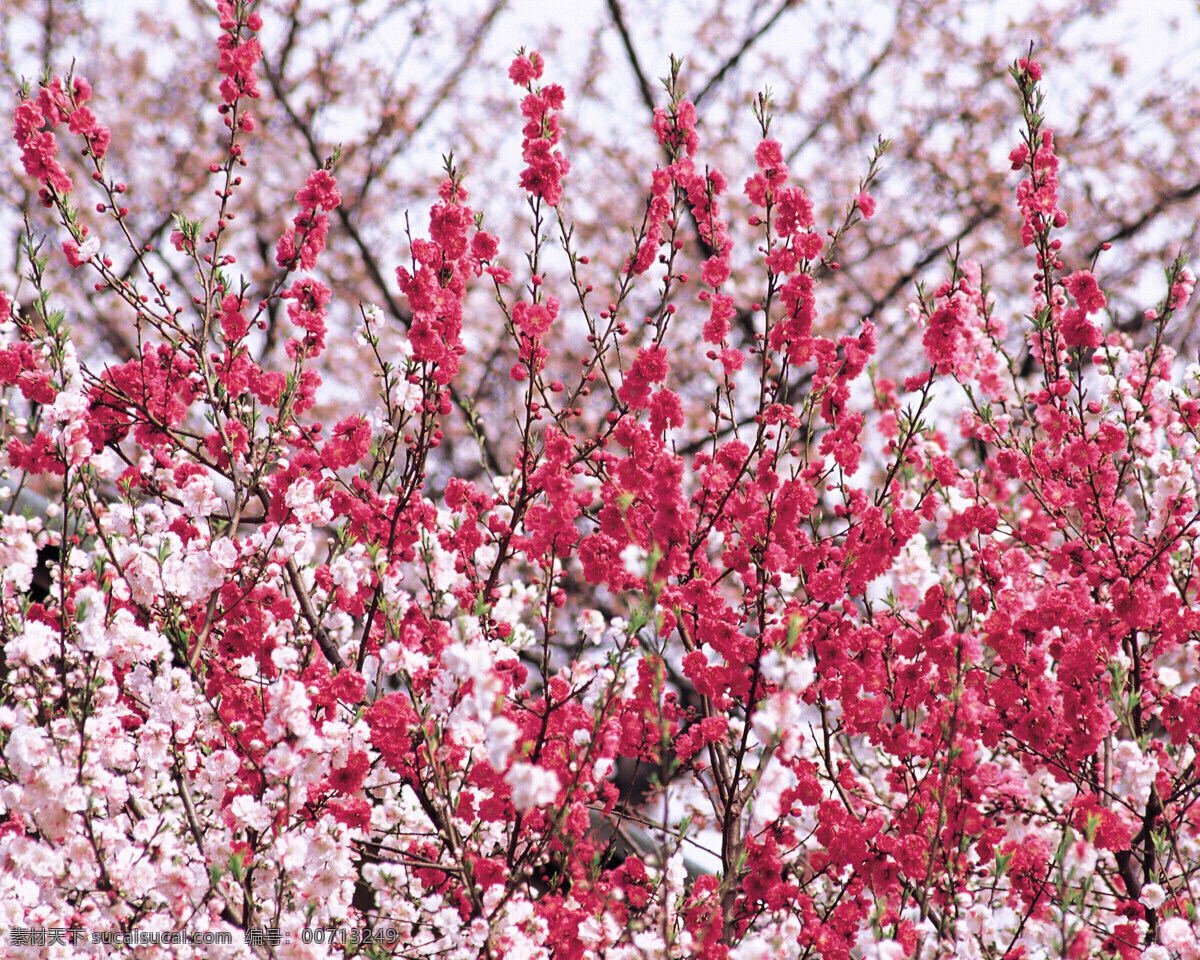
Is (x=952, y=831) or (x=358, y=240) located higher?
(x=358, y=240)

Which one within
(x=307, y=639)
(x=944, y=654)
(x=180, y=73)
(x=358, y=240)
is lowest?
(x=944, y=654)

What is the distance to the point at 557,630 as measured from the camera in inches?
142

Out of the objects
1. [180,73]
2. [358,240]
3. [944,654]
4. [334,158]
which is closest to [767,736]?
[944,654]

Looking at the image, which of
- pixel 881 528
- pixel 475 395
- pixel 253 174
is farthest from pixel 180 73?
pixel 881 528

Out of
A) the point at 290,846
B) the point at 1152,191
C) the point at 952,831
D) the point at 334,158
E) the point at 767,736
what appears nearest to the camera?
the point at 767,736

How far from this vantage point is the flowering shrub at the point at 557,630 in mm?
3094

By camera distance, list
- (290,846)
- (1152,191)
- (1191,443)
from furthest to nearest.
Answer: (1152,191) → (1191,443) → (290,846)

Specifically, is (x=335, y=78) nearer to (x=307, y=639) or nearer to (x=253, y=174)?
(x=253, y=174)

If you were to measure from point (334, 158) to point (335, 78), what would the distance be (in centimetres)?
714

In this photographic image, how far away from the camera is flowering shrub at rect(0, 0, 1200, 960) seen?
10.2 ft

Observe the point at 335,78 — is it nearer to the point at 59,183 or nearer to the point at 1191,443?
the point at 59,183

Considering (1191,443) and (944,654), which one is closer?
(944,654)

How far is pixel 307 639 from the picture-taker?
161 inches

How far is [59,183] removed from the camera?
378cm
